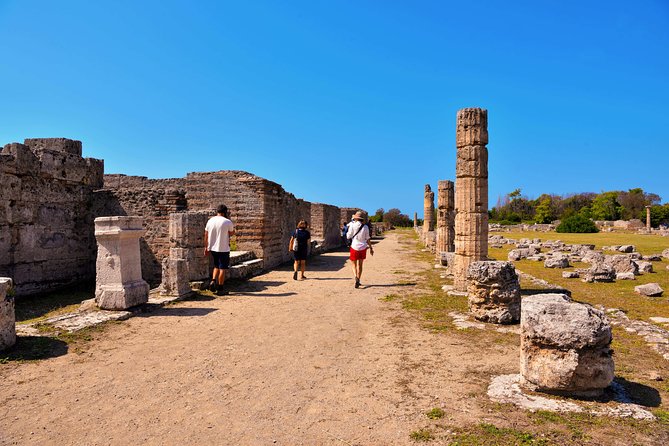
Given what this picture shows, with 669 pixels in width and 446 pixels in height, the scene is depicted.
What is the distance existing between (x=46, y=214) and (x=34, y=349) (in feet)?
20.9

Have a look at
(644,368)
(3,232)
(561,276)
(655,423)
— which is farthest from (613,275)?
(3,232)

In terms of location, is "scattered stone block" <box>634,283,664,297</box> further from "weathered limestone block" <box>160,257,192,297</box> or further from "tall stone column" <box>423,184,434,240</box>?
"tall stone column" <box>423,184,434,240</box>

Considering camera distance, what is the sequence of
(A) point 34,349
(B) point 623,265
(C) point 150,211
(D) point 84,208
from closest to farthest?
1. (A) point 34,349
2. (D) point 84,208
3. (C) point 150,211
4. (B) point 623,265

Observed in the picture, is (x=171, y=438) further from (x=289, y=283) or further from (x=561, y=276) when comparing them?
(x=561, y=276)

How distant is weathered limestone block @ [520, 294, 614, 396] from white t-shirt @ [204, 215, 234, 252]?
6.22 metres

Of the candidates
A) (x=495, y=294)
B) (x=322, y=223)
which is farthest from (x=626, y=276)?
(x=322, y=223)

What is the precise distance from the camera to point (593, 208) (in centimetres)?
5966

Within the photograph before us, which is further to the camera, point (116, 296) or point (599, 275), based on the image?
point (599, 275)

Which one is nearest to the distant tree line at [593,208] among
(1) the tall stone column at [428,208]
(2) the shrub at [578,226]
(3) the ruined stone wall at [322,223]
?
(2) the shrub at [578,226]

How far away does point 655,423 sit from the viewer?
10.1ft

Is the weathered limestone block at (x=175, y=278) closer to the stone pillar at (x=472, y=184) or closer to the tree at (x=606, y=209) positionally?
the stone pillar at (x=472, y=184)

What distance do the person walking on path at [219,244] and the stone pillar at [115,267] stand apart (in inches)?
71.6

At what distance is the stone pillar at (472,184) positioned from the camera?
9.35m

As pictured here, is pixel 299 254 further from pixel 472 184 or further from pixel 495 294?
pixel 495 294
